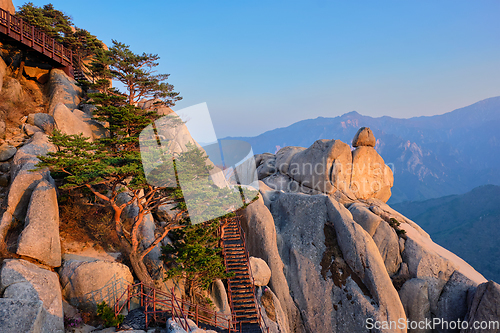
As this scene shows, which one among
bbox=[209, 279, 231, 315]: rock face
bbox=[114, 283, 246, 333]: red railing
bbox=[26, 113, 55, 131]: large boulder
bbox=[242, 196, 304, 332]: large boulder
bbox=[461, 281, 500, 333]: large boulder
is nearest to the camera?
bbox=[114, 283, 246, 333]: red railing

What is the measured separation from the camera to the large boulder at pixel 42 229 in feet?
38.8

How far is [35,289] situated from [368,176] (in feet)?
90.8

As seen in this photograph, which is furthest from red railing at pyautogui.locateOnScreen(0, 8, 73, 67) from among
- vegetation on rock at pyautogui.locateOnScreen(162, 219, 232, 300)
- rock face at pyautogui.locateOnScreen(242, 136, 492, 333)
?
rock face at pyautogui.locateOnScreen(242, 136, 492, 333)

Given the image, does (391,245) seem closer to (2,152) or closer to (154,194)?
(154,194)

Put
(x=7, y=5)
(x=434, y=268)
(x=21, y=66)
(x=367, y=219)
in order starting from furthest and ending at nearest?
(x=7, y=5), (x=21, y=66), (x=367, y=219), (x=434, y=268)

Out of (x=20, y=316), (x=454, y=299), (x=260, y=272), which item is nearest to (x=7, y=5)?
(x=20, y=316)

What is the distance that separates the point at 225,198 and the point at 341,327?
1080 cm

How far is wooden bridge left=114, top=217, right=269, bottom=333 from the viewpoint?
40.1 ft

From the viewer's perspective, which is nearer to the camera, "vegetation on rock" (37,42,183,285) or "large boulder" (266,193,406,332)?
"vegetation on rock" (37,42,183,285)

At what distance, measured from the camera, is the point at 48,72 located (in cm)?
2594

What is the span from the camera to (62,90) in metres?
23.4

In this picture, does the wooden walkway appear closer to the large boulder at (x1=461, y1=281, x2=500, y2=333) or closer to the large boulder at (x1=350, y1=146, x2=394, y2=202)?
the large boulder at (x1=461, y1=281, x2=500, y2=333)

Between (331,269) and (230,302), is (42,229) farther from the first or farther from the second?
(331,269)

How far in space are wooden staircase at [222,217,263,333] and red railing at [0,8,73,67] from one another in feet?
67.6
